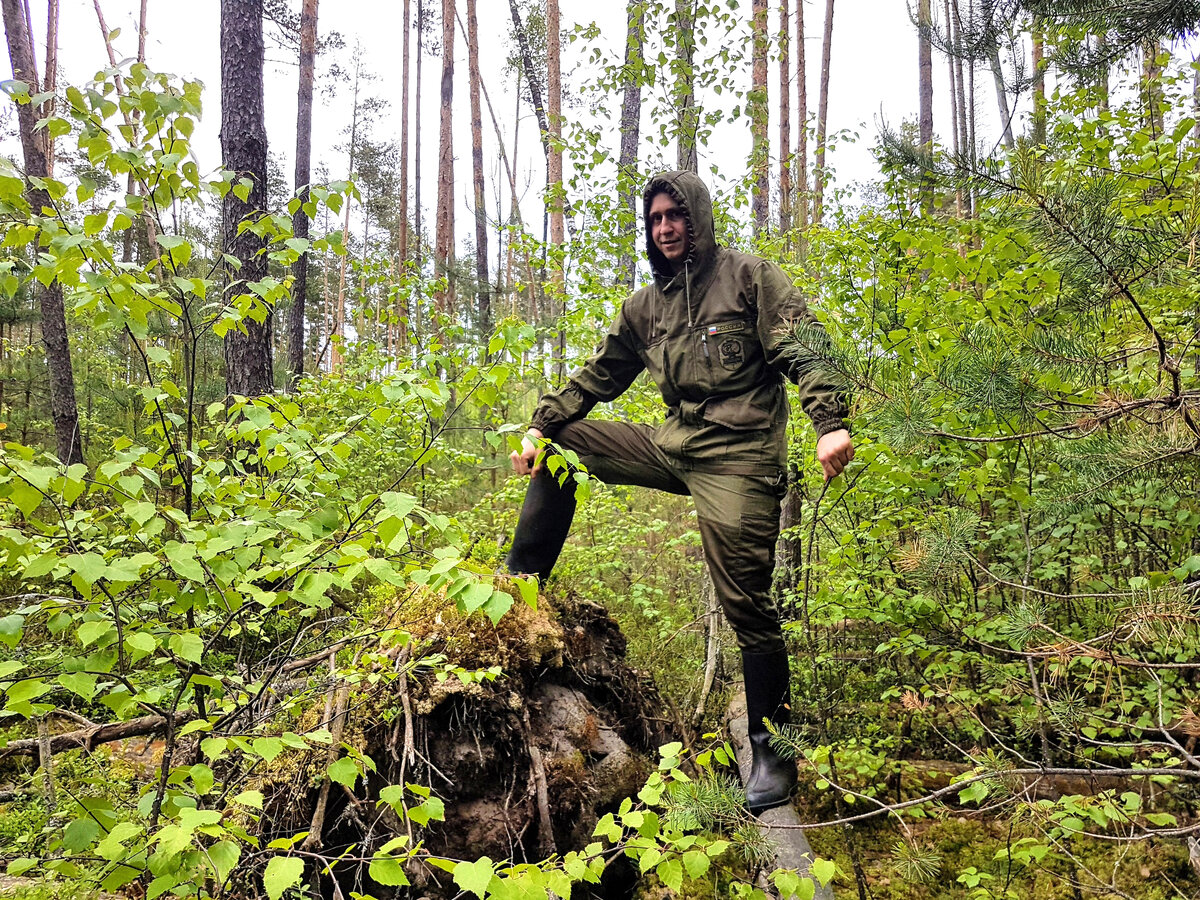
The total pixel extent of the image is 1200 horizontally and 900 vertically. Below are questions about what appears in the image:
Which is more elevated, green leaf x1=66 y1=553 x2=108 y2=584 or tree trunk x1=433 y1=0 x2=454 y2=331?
tree trunk x1=433 y1=0 x2=454 y2=331

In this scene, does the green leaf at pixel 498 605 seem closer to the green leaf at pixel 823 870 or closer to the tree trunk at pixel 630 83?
the green leaf at pixel 823 870

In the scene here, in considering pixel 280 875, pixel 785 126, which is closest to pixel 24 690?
pixel 280 875

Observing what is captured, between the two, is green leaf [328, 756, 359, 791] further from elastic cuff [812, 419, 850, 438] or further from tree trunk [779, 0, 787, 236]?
tree trunk [779, 0, 787, 236]

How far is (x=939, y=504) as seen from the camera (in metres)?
3.63

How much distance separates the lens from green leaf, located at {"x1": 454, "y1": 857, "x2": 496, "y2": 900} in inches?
48.3

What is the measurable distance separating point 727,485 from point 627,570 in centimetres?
392

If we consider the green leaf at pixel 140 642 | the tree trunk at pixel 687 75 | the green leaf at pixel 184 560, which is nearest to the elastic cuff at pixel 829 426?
the green leaf at pixel 184 560

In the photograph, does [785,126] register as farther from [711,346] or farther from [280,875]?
[280,875]

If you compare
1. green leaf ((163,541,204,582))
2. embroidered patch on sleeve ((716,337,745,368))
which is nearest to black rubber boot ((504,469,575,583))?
embroidered patch on sleeve ((716,337,745,368))

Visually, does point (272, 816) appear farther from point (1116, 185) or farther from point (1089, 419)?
point (1116, 185)

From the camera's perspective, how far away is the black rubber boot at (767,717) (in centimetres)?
231

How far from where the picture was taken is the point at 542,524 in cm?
280

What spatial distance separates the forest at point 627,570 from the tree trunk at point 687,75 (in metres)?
0.04

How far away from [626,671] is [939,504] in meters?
2.01
